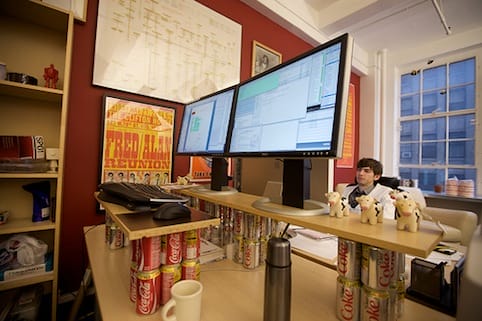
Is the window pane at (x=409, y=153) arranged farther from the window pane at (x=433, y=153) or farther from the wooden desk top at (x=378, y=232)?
the wooden desk top at (x=378, y=232)

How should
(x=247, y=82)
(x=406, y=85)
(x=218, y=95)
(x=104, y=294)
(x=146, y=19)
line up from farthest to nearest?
1. (x=406, y=85)
2. (x=146, y=19)
3. (x=218, y=95)
4. (x=247, y=82)
5. (x=104, y=294)

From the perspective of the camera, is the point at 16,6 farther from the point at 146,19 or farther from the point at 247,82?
the point at 247,82

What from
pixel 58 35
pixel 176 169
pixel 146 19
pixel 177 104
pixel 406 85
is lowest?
pixel 176 169

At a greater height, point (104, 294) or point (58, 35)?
point (58, 35)

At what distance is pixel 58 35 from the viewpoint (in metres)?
1.32

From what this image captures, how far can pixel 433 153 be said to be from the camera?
346 cm

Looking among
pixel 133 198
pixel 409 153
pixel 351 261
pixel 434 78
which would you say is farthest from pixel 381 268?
pixel 434 78

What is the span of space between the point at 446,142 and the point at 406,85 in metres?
1.13

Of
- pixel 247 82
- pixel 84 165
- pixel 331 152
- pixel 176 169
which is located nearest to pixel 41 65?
pixel 84 165

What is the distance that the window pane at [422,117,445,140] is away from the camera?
11.3ft

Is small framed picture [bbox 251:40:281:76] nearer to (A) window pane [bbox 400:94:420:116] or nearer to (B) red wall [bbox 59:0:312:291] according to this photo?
(B) red wall [bbox 59:0:312:291]

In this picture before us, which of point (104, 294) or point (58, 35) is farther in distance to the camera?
point (58, 35)

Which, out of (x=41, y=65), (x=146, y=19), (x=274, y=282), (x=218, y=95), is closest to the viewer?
(x=274, y=282)

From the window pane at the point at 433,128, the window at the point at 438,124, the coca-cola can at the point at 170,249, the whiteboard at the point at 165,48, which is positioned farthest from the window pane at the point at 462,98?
the coca-cola can at the point at 170,249
